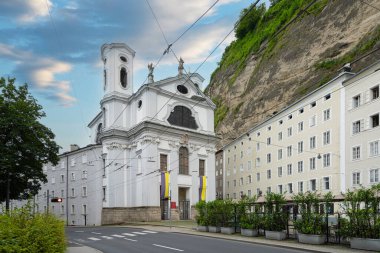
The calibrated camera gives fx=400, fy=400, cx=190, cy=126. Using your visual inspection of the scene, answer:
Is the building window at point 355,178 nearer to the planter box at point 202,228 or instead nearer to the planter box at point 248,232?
the planter box at point 202,228

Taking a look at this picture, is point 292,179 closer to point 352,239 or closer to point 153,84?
point 153,84

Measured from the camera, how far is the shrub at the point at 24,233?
761 centimetres

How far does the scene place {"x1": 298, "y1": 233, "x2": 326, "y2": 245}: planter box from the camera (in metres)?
19.2

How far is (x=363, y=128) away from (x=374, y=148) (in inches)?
93.9

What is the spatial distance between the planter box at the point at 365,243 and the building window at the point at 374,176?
17.6 m

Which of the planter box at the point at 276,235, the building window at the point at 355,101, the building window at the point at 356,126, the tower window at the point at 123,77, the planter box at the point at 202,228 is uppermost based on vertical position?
the tower window at the point at 123,77

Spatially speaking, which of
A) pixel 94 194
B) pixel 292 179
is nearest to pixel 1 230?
pixel 292 179

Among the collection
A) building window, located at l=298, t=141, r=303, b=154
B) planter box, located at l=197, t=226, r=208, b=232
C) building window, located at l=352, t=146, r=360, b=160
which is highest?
building window, located at l=298, t=141, r=303, b=154

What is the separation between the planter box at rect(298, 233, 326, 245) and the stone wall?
3214cm

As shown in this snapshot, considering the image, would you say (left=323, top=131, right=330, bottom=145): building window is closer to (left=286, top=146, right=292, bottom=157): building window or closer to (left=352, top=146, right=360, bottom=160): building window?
(left=352, top=146, right=360, bottom=160): building window

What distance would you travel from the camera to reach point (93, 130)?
237 ft

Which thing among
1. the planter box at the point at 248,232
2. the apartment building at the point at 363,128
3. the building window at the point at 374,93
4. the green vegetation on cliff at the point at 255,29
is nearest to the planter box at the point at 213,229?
the planter box at the point at 248,232

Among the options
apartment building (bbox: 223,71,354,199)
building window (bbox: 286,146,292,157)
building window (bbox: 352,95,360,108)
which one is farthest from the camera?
building window (bbox: 286,146,292,157)

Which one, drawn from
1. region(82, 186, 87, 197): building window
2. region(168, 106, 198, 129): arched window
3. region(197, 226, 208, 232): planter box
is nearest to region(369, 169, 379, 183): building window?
region(197, 226, 208, 232): planter box
